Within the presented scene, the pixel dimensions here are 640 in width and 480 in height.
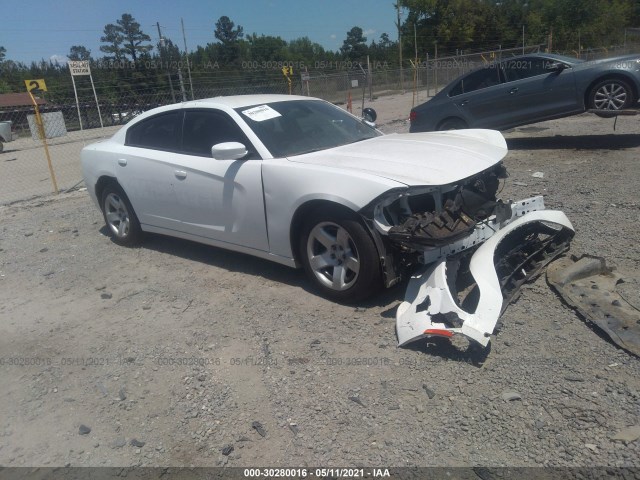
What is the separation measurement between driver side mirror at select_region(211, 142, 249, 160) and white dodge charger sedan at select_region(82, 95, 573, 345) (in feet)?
0.04

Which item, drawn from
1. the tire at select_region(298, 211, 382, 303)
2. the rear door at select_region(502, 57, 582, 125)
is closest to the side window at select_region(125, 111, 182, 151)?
the tire at select_region(298, 211, 382, 303)

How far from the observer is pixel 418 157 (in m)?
4.20

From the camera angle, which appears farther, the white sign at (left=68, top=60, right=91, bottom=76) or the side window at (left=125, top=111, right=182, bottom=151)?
the white sign at (left=68, top=60, right=91, bottom=76)

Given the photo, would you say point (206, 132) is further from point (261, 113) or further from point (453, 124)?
point (453, 124)

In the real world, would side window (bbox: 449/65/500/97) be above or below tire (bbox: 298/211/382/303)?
above

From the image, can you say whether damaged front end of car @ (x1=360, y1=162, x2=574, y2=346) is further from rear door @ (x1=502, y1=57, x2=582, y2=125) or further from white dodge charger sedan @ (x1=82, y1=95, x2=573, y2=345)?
rear door @ (x1=502, y1=57, x2=582, y2=125)

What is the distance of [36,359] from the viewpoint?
396cm

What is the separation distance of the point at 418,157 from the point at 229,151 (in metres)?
1.51

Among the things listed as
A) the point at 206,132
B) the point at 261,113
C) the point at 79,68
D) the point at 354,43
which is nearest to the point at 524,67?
the point at 261,113

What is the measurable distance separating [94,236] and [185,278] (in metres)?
2.37

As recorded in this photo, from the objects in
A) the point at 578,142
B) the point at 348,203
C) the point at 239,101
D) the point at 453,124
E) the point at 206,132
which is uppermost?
the point at 239,101

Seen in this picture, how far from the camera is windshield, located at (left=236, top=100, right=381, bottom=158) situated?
15.5 feet

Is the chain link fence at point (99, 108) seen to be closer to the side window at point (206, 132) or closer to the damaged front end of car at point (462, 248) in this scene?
the side window at point (206, 132)

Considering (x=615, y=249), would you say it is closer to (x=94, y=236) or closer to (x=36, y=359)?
(x=36, y=359)
